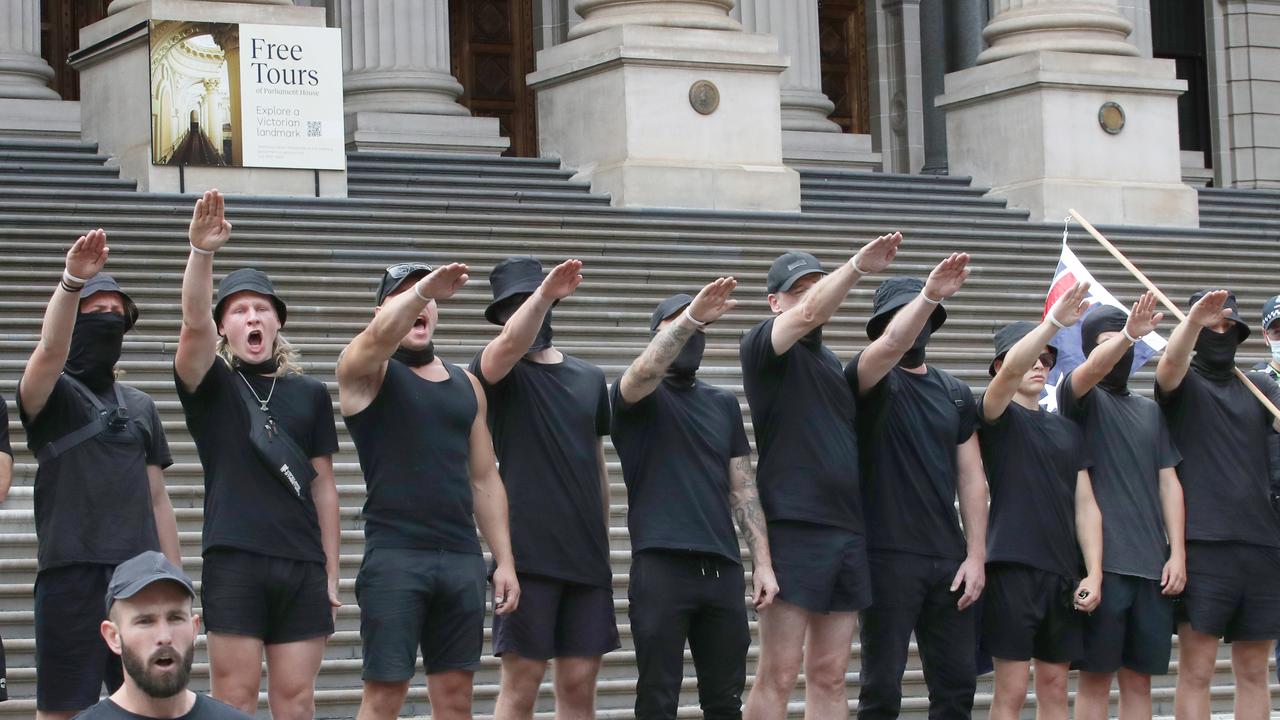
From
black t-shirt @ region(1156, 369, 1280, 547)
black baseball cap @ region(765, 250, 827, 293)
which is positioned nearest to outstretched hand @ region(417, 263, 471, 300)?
black baseball cap @ region(765, 250, 827, 293)

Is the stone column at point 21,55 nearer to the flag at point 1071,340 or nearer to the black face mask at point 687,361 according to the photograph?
the flag at point 1071,340

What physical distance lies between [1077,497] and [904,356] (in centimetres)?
88

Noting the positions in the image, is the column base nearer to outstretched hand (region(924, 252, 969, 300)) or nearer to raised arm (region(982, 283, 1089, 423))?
raised arm (region(982, 283, 1089, 423))

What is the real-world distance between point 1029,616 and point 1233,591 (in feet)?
2.97

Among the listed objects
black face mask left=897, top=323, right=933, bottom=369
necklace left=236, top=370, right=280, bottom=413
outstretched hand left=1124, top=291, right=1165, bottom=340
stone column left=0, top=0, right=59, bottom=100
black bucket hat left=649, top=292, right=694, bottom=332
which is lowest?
necklace left=236, top=370, right=280, bottom=413

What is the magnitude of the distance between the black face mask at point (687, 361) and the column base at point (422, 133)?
11626 millimetres

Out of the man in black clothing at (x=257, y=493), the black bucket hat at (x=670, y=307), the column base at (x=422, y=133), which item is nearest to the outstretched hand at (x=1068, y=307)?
the black bucket hat at (x=670, y=307)

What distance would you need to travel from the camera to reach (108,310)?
7.77 m

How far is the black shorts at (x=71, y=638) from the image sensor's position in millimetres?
7492

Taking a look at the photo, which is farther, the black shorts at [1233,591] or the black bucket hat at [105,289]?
the black shorts at [1233,591]

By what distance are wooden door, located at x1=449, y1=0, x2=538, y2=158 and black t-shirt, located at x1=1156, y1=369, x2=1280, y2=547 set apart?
691 inches

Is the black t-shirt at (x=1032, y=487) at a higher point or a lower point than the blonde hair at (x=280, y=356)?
lower

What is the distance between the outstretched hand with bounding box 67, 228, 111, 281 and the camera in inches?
287

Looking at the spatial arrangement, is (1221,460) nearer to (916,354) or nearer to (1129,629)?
(1129,629)
